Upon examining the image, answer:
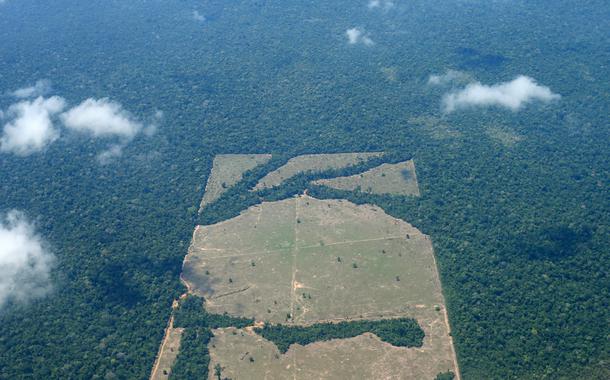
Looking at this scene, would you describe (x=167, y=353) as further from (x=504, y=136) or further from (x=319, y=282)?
(x=504, y=136)

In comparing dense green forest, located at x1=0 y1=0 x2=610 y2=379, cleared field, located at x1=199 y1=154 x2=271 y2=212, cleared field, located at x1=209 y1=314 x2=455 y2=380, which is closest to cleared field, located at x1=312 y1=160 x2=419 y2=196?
dense green forest, located at x1=0 y1=0 x2=610 y2=379

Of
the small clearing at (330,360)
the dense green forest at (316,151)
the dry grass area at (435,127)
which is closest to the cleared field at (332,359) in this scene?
the small clearing at (330,360)

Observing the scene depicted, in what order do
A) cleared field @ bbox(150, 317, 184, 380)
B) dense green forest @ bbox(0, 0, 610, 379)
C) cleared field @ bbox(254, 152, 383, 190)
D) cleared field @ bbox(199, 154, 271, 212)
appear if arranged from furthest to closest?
cleared field @ bbox(254, 152, 383, 190) < cleared field @ bbox(199, 154, 271, 212) < dense green forest @ bbox(0, 0, 610, 379) < cleared field @ bbox(150, 317, 184, 380)

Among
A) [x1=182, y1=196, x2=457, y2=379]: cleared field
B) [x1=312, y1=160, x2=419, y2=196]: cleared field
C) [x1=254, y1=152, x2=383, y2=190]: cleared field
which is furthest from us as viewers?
[x1=254, y1=152, x2=383, y2=190]: cleared field

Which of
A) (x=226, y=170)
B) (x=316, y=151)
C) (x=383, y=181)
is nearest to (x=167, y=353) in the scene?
(x=226, y=170)

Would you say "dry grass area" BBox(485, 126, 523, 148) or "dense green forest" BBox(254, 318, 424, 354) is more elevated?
"dry grass area" BBox(485, 126, 523, 148)

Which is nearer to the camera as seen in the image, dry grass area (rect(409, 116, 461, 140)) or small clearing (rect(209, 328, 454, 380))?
small clearing (rect(209, 328, 454, 380))

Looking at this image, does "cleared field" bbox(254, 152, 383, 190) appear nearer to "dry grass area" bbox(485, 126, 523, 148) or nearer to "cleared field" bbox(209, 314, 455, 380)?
"dry grass area" bbox(485, 126, 523, 148)
